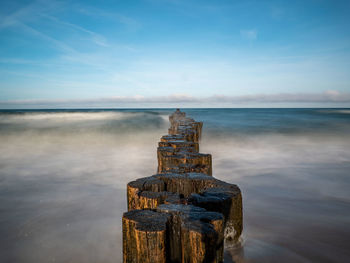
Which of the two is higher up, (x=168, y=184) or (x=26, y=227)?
(x=168, y=184)

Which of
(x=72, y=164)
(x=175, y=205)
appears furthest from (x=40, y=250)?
(x=72, y=164)

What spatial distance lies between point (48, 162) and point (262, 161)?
24.7 feet

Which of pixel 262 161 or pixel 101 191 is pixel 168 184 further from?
pixel 262 161

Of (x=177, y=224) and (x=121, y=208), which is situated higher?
(x=177, y=224)

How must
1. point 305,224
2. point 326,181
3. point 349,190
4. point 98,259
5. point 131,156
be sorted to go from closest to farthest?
point 98,259
point 305,224
point 349,190
point 326,181
point 131,156

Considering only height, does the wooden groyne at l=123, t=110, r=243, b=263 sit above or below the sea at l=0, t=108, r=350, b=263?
above

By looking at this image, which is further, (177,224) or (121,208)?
(121,208)

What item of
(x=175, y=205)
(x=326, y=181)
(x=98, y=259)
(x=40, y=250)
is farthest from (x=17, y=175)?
(x=326, y=181)

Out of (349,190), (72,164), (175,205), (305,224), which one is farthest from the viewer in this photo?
(72,164)

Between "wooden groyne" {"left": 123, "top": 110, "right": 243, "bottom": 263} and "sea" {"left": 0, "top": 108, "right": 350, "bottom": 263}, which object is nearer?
"wooden groyne" {"left": 123, "top": 110, "right": 243, "bottom": 263}

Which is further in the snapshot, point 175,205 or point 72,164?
point 72,164

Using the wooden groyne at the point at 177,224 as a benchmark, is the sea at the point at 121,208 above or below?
below

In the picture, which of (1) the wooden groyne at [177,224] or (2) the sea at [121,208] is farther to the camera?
(2) the sea at [121,208]

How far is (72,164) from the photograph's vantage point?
7363 mm
